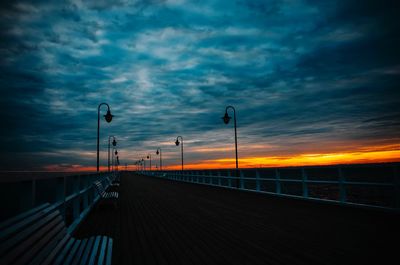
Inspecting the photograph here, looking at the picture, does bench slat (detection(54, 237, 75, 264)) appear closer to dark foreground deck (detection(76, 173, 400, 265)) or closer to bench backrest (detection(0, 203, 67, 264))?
bench backrest (detection(0, 203, 67, 264))

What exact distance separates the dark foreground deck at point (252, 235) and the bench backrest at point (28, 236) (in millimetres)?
1810

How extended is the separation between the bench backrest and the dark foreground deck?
1810 mm

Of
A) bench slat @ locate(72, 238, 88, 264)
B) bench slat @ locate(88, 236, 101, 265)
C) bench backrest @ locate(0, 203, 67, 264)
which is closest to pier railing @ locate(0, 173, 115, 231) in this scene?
bench backrest @ locate(0, 203, 67, 264)

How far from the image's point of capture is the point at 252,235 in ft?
20.8

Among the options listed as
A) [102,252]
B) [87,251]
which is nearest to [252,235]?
[102,252]

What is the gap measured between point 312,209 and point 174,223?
15.8ft

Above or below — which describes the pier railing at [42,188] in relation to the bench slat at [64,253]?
above

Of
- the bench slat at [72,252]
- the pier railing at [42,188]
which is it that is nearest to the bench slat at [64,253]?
the bench slat at [72,252]

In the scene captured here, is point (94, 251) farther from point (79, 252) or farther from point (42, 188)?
point (42, 188)

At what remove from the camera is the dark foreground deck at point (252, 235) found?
4.82m

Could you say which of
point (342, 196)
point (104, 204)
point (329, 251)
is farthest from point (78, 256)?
point (342, 196)

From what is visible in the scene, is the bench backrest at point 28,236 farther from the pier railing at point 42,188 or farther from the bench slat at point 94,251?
the bench slat at point 94,251

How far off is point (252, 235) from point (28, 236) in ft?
15.8

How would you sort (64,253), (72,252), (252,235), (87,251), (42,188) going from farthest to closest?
(252,235) → (87,251) → (72,252) → (64,253) → (42,188)
